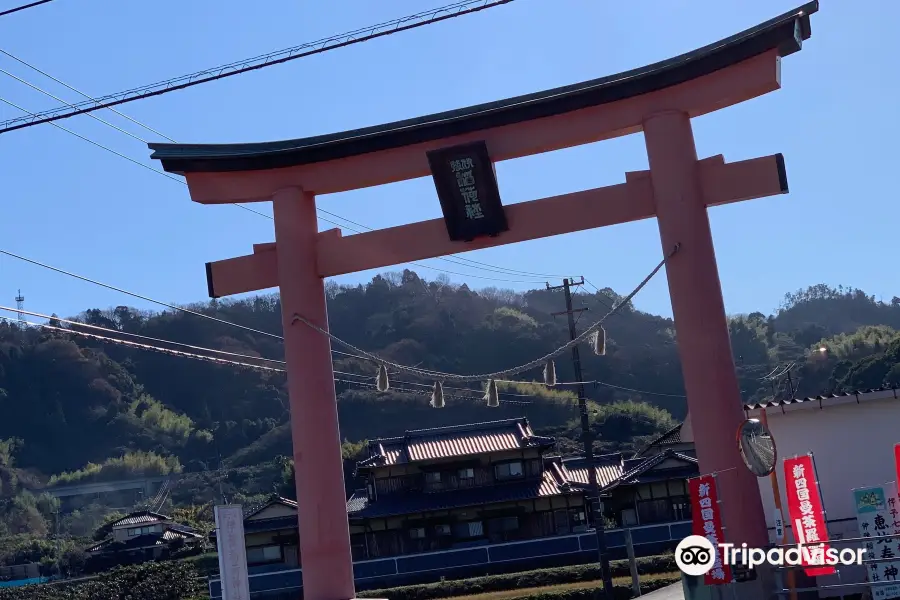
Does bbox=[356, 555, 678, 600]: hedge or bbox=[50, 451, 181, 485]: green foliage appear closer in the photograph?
bbox=[356, 555, 678, 600]: hedge

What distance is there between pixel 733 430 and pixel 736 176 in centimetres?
281

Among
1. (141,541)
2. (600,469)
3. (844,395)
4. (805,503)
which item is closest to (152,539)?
(141,541)

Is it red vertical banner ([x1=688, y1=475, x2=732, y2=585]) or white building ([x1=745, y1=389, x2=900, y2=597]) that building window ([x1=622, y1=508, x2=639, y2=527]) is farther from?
red vertical banner ([x1=688, y1=475, x2=732, y2=585])

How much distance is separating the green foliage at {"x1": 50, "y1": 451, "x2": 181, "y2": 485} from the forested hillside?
0.19 metres

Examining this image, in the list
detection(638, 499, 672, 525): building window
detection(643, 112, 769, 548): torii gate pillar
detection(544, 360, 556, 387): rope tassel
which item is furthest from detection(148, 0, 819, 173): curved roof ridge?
detection(638, 499, 672, 525): building window

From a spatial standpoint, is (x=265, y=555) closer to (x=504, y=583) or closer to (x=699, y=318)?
(x=504, y=583)

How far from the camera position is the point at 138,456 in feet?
313

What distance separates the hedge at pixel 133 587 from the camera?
37906 mm

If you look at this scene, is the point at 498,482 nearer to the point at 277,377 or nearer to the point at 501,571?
the point at 501,571

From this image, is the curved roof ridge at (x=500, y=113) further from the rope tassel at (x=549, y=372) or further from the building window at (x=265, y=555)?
the building window at (x=265, y=555)

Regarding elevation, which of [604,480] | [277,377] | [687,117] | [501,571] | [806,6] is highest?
[277,377]

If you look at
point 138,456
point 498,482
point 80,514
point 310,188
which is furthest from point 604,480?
point 138,456

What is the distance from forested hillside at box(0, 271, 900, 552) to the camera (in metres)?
84.8

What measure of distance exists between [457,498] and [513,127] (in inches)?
1109
